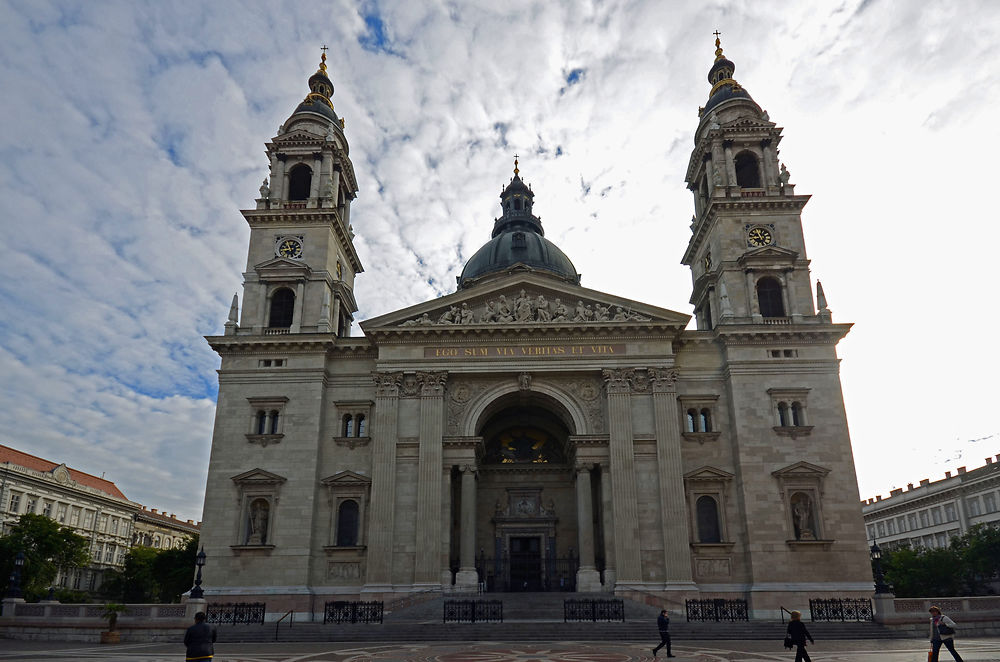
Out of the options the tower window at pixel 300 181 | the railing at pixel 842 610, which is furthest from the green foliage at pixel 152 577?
the railing at pixel 842 610

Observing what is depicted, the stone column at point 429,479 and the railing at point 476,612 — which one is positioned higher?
the stone column at point 429,479

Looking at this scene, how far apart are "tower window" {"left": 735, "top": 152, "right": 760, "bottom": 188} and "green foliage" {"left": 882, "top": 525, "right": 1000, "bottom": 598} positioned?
32.1m

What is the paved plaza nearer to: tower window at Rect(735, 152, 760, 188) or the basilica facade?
the basilica facade

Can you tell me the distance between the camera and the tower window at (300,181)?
48.0 meters

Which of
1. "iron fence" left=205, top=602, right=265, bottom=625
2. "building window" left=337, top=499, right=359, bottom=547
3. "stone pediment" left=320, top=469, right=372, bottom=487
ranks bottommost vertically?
"iron fence" left=205, top=602, right=265, bottom=625

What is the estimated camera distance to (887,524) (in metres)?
89.9

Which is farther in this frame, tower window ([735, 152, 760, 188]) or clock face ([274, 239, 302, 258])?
tower window ([735, 152, 760, 188])

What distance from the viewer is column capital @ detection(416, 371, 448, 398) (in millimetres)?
40281

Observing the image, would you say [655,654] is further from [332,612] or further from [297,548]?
[297,548]

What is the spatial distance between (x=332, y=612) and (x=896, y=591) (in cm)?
4681

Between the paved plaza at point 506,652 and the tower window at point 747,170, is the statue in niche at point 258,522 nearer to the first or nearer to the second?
the paved plaza at point 506,652

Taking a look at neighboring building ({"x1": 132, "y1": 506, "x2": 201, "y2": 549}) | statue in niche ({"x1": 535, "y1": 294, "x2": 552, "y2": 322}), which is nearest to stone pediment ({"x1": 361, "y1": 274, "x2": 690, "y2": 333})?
statue in niche ({"x1": 535, "y1": 294, "x2": 552, "y2": 322})

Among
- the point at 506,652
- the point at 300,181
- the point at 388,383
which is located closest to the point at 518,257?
the point at 300,181

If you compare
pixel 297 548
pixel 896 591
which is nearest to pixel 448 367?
pixel 297 548
